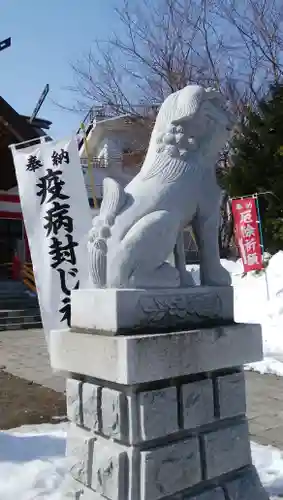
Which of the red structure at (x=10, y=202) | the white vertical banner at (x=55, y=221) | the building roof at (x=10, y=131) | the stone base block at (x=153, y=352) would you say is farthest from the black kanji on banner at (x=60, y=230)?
the red structure at (x=10, y=202)

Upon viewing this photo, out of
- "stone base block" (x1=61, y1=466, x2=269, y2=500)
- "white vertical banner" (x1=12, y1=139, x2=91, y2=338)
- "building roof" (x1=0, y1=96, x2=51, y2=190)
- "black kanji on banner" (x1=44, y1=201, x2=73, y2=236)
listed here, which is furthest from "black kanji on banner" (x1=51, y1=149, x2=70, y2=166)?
"building roof" (x1=0, y1=96, x2=51, y2=190)

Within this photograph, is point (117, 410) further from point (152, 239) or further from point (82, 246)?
point (82, 246)

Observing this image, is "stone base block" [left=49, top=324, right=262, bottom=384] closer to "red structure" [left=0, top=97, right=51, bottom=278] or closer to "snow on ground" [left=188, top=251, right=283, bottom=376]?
"snow on ground" [left=188, top=251, right=283, bottom=376]

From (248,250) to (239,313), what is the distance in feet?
4.14

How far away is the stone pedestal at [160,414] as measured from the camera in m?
2.37

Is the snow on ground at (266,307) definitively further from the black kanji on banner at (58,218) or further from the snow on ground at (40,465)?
the black kanji on banner at (58,218)

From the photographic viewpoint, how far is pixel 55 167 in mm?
6211

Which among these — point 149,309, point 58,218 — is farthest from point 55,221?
point 149,309

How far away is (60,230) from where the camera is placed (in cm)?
592

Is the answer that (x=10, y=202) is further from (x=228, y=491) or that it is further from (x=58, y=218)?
(x=228, y=491)

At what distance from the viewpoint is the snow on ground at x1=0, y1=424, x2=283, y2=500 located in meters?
3.35

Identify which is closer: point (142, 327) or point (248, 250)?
point (142, 327)

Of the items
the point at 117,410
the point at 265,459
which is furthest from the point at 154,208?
the point at 265,459

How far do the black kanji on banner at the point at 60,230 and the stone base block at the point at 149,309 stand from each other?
3.07 m
